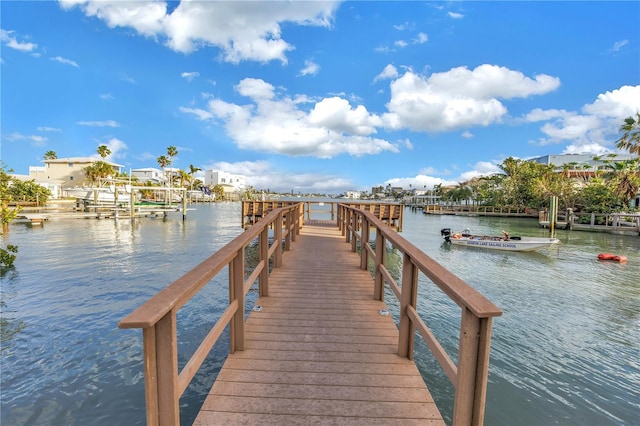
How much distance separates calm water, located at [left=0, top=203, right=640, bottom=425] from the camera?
11.4 ft

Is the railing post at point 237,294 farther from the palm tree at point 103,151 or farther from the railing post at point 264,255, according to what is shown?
the palm tree at point 103,151

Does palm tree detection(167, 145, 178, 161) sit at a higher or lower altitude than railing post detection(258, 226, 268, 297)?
higher

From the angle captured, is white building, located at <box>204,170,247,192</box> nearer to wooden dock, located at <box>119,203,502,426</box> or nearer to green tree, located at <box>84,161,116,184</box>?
green tree, located at <box>84,161,116,184</box>

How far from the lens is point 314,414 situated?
201 cm

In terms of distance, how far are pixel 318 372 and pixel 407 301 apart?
0.95m

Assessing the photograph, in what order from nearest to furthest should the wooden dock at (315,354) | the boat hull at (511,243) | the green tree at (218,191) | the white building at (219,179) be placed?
the wooden dock at (315,354), the boat hull at (511,243), the green tree at (218,191), the white building at (219,179)

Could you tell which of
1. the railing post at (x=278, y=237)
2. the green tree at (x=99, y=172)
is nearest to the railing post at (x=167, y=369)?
the railing post at (x=278, y=237)

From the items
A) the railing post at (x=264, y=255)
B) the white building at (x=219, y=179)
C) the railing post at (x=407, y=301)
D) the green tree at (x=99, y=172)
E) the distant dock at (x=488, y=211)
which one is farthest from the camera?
the white building at (x=219, y=179)

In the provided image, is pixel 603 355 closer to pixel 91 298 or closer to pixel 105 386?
pixel 105 386

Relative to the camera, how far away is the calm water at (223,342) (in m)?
3.48

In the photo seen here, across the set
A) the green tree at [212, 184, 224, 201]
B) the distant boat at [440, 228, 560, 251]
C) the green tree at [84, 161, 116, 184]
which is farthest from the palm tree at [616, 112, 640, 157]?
the green tree at [212, 184, 224, 201]

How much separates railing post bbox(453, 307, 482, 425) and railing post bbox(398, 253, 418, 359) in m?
0.88

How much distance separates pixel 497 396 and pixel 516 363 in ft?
3.65

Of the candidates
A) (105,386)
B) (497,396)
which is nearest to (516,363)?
(497,396)
